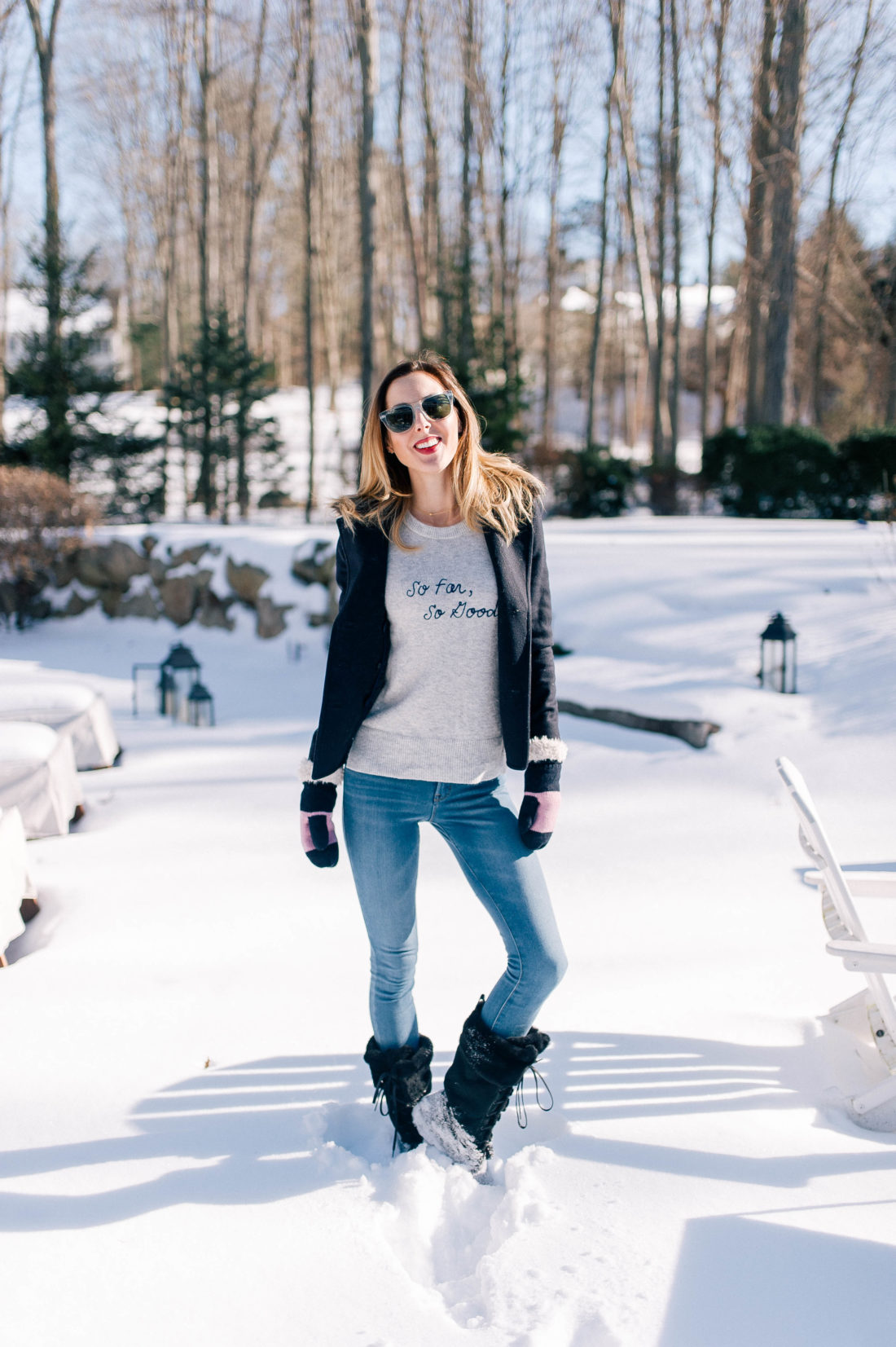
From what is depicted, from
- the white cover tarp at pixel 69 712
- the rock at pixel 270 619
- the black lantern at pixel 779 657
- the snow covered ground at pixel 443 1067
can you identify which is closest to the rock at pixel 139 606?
the rock at pixel 270 619

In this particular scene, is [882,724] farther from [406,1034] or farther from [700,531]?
[700,531]

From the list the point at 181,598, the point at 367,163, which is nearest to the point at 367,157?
the point at 367,163

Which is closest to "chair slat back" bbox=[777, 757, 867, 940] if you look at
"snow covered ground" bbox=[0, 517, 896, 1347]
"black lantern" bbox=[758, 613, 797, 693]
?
"snow covered ground" bbox=[0, 517, 896, 1347]

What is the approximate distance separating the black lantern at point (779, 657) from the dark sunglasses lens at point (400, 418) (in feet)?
15.0

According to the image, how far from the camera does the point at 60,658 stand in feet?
33.6

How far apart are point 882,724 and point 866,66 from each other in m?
14.4

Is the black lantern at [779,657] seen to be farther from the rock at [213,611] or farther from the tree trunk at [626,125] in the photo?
the tree trunk at [626,125]

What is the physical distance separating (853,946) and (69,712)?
445 centimetres

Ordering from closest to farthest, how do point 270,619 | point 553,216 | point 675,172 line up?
point 270,619
point 675,172
point 553,216

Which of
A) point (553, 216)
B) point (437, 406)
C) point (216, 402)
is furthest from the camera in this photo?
point (553, 216)

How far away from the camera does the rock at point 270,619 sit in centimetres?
1056

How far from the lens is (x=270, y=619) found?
1062 centimetres

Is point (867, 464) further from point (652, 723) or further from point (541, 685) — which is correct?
point (541, 685)

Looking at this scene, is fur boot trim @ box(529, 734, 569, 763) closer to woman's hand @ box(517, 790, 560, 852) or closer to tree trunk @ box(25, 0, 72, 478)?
woman's hand @ box(517, 790, 560, 852)
